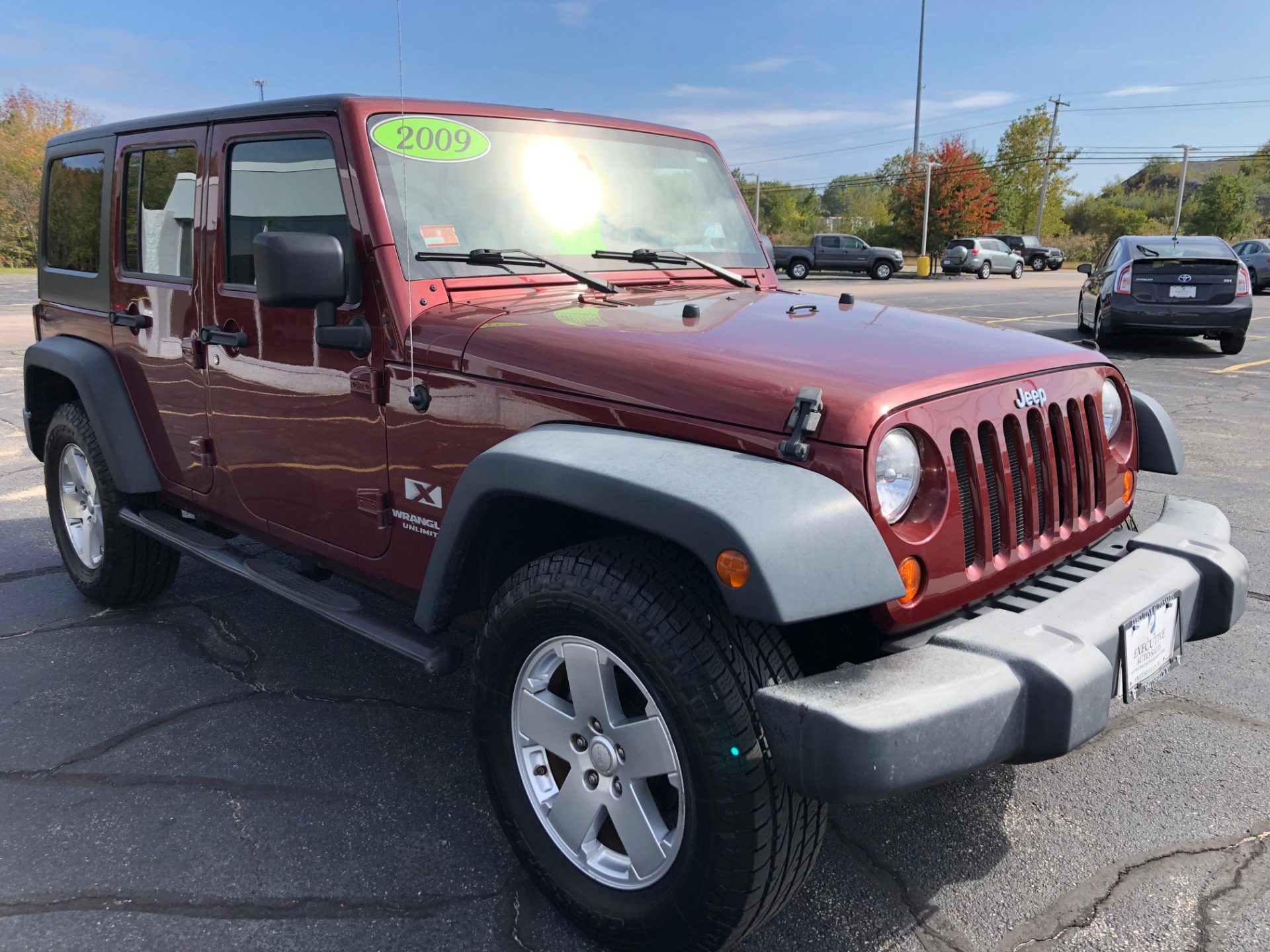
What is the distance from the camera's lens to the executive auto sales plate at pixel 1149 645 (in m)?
2.11

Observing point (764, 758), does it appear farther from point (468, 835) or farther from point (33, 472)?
point (33, 472)

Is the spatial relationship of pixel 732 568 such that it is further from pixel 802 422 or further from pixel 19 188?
pixel 19 188

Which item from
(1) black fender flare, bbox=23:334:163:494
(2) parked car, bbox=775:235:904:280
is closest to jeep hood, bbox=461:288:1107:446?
(1) black fender flare, bbox=23:334:163:494

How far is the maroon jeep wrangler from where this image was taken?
1808mm

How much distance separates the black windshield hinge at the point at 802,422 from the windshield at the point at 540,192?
1.21 metres

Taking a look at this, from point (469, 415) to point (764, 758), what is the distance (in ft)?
3.76

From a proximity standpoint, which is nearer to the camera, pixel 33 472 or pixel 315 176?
pixel 315 176

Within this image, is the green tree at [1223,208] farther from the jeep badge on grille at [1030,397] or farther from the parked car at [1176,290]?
the jeep badge on grille at [1030,397]

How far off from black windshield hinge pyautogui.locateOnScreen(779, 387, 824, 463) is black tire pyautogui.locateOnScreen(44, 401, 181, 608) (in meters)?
2.99

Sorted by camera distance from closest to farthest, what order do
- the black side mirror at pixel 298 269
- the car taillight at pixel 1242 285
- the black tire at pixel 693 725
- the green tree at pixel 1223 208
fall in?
the black tire at pixel 693 725 → the black side mirror at pixel 298 269 → the car taillight at pixel 1242 285 → the green tree at pixel 1223 208

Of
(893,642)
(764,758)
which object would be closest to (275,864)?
(764,758)

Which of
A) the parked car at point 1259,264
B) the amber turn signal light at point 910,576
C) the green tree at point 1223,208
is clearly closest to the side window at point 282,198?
the amber turn signal light at point 910,576

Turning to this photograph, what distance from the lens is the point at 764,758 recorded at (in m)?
1.80

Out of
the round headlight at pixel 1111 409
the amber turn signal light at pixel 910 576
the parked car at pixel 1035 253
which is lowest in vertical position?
the amber turn signal light at pixel 910 576
